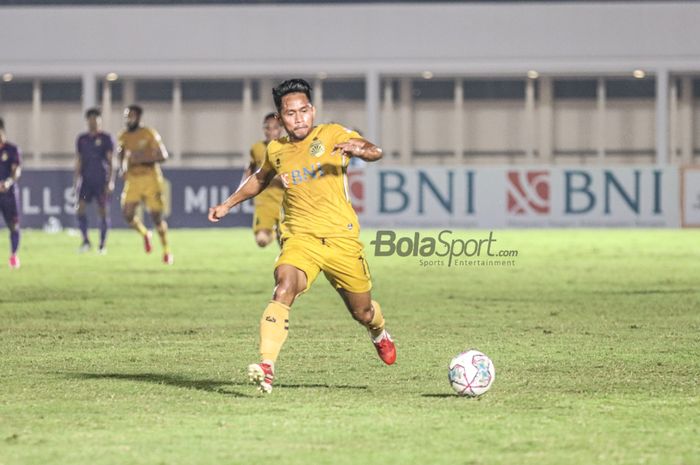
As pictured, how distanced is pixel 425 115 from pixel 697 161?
7.55m

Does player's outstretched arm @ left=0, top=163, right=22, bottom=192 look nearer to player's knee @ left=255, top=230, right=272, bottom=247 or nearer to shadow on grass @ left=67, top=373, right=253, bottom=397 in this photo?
player's knee @ left=255, top=230, right=272, bottom=247

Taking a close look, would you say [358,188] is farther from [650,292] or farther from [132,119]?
[650,292]

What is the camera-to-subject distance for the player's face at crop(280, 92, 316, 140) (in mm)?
9492

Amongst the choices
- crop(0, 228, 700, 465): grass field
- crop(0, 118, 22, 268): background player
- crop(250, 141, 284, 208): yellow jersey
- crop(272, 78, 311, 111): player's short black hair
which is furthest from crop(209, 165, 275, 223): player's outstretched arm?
crop(0, 118, 22, 268): background player

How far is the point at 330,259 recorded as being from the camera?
961 centimetres

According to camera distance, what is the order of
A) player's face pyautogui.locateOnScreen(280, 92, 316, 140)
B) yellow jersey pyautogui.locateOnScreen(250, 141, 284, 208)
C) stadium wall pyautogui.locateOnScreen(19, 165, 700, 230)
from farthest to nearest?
1. stadium wall pyautogui.locateOnScreen(19, 165, 700, 230)
2. yellow jersey pyautogui.locateOnScreen(250, 141, 284, 208)
3. player's face pyautogui.locateOnScreen(280, 92, 316, 140)

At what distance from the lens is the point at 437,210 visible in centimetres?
3288

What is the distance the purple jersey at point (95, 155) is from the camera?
25688 millimetres

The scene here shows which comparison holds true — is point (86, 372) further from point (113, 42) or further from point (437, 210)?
point (113, 42)

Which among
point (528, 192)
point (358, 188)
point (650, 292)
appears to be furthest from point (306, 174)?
point (528, 192)

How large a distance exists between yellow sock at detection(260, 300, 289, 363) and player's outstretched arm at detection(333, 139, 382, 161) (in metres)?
0.98

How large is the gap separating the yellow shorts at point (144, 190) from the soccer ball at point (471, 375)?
14.6 meters

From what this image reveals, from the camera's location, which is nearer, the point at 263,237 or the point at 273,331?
the point at 273,331

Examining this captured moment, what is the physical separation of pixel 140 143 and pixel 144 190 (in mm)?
697
